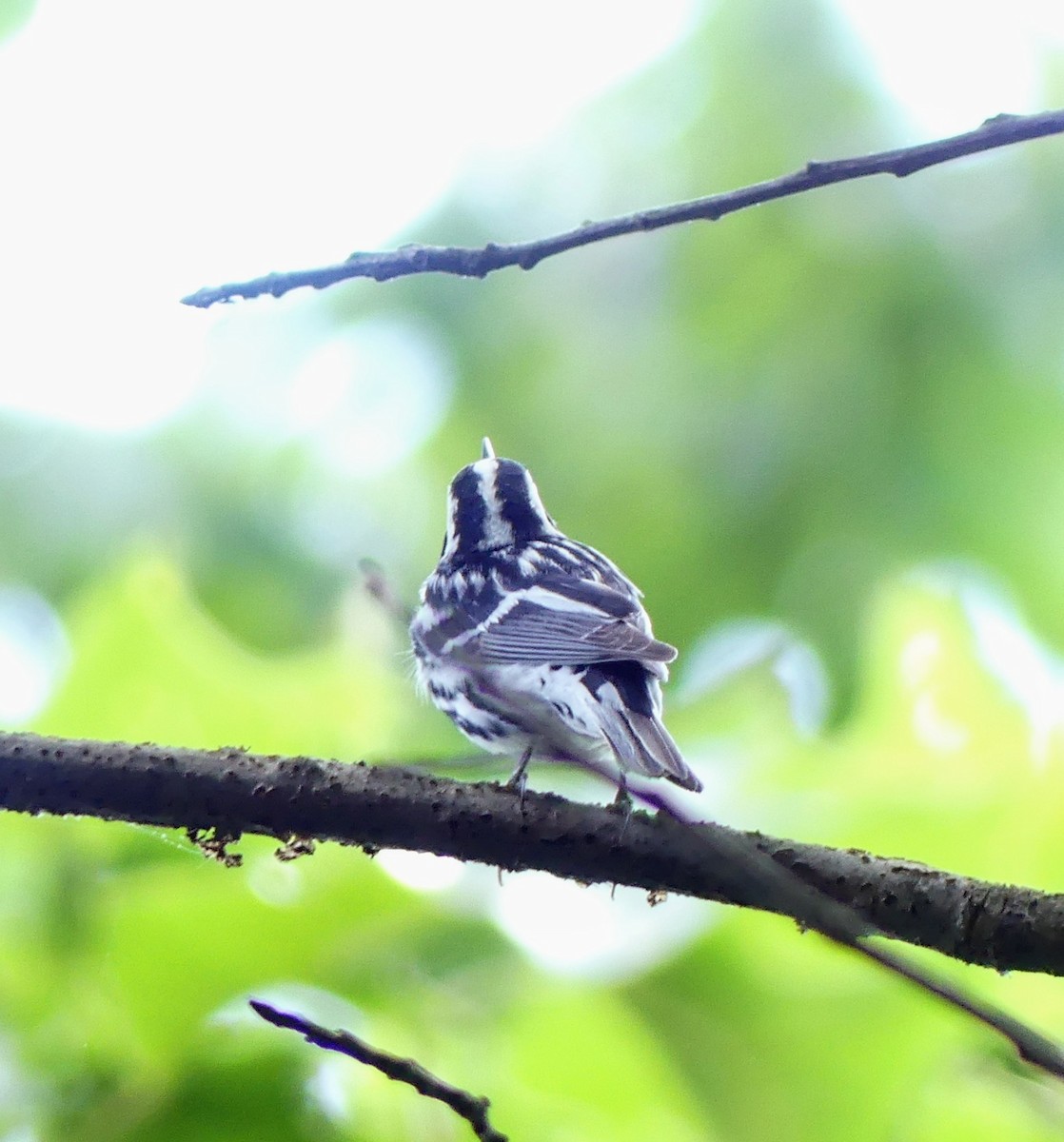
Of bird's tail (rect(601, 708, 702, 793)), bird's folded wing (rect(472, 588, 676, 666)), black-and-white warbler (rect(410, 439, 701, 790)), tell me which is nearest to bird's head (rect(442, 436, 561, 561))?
black-and-white warbler (rect(410, 439, 701, 790))

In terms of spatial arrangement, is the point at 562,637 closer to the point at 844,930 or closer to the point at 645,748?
the point at 645,748

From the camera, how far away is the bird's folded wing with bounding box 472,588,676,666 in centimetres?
66

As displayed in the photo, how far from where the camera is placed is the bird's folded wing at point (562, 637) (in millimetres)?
661

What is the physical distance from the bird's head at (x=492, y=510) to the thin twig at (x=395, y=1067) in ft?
1.69

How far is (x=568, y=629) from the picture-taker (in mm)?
727

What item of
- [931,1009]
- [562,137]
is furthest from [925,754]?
[562,137]

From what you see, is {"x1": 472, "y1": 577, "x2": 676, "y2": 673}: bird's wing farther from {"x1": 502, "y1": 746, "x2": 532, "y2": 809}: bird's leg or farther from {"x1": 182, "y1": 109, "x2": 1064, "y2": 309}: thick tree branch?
{"x1": 182, "y1": 109, "x2": 1064, "y2": 309}: thick tree branch

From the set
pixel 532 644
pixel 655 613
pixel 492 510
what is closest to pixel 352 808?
pixel 532 644

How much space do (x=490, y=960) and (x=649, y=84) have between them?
126cm

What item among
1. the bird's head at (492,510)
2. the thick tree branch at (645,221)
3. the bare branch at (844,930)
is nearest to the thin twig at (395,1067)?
the bare branch at (844,930)

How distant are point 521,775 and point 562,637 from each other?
13 centimetres

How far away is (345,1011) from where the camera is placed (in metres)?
0.58

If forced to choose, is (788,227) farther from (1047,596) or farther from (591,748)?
(591,748)

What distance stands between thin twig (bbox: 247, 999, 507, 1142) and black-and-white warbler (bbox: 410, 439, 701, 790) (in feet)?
0.55
